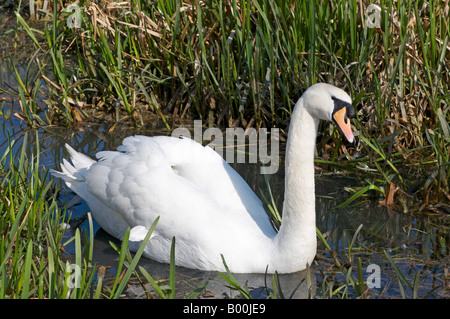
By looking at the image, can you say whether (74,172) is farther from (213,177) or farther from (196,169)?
(213,177)

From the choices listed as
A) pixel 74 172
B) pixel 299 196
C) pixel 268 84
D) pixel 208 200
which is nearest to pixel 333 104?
pixel 299 196

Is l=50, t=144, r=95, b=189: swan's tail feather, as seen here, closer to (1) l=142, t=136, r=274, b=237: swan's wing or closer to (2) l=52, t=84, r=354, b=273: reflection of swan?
(2) l=52, t=84, r=354, b=273: reflection of swan

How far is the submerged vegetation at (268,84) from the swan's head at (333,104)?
83 centimetres

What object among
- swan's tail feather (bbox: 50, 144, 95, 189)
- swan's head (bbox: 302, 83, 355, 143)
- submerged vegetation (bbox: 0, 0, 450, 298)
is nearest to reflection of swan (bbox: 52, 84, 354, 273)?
swan's head (bbox: 302, 83, 355, 143)

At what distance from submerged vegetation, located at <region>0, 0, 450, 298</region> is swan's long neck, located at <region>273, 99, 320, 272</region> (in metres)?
0.25

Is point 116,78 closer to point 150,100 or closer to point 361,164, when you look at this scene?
point 150,100

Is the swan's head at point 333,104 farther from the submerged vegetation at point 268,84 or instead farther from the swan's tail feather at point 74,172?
the swan's tail feather at point 74,172

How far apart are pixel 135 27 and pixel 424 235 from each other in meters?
3.16

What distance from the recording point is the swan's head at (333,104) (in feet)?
13.2

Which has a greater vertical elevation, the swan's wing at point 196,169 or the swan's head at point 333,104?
the swan's head at point 333,104

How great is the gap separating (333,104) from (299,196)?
0.59 meters

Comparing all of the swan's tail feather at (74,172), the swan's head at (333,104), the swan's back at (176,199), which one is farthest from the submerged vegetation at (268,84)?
the swan's head at (333,104)
